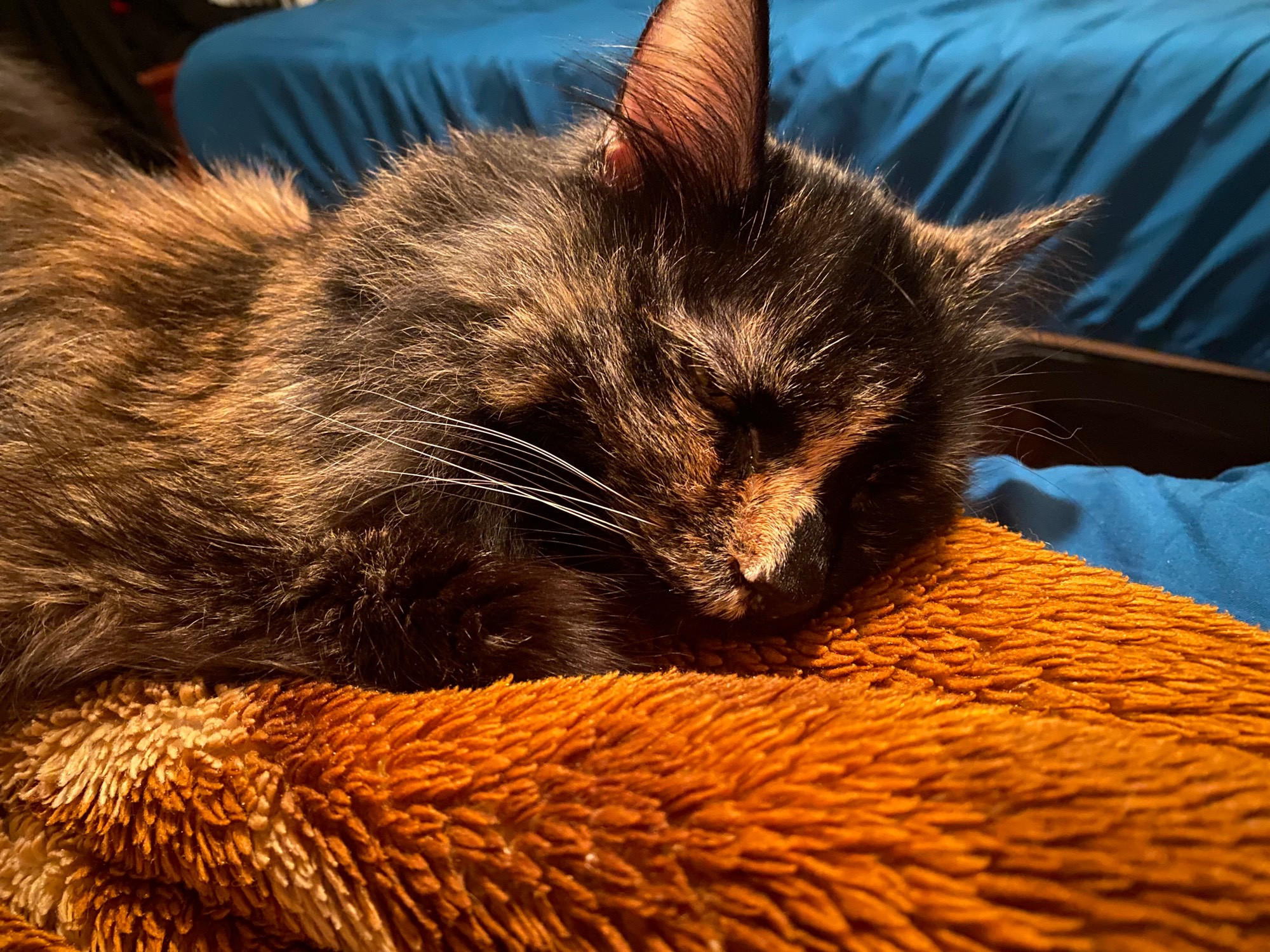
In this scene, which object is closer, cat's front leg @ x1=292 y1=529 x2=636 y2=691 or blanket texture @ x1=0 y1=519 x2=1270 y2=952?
blanket texture @ x1=0 y1=519 x2=1270 y2=952

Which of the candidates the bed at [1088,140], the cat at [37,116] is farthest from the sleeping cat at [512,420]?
the cat at [37,116]

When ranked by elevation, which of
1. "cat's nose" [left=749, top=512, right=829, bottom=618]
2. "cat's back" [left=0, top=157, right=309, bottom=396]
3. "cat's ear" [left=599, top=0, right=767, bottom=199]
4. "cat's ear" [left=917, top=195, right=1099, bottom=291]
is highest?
"cat's ear" [left=599, top=0, right=767, bottom=199]

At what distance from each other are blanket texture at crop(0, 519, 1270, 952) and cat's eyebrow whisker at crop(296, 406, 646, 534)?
187 mm

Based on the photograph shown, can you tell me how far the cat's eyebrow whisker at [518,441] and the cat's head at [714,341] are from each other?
0.05ft

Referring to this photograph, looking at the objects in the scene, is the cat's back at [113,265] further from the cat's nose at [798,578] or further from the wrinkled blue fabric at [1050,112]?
the cat's nose at [798,578]

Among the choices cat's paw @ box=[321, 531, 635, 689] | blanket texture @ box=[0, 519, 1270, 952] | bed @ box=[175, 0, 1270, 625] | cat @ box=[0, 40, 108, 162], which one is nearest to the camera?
blanket texture @ box=[0, 519, 1270, 952]

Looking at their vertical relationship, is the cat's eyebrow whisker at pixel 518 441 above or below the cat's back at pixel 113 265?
below

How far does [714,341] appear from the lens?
854 mm

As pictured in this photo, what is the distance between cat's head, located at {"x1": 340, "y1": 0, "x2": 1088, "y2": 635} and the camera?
83 centimetres

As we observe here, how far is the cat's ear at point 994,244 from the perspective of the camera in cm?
112

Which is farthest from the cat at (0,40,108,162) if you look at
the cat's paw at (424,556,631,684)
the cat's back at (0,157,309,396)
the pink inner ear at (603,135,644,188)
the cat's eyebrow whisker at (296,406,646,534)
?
the cat's paw at (424,556,631,684)

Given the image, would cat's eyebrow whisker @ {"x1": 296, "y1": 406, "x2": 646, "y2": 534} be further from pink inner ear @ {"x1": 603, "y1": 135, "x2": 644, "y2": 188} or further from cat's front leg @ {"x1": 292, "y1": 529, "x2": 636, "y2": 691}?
pink inner ear @ {"x1": 603, "y1": 135, "x2": 644, "y2": 188}

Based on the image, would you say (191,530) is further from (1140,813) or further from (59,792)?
(1140,813)

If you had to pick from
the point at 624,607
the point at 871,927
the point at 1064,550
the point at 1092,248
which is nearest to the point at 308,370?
the point at 624,607
